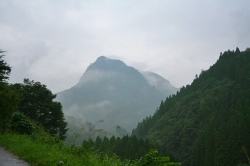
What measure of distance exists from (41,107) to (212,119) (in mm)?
63777

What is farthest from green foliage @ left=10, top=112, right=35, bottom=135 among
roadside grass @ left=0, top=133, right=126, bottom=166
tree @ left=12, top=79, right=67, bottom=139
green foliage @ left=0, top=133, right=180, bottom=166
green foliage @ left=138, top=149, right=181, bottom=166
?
tree @ left=12, top=79, right=67, bottom=139

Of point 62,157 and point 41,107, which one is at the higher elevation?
point 41,107

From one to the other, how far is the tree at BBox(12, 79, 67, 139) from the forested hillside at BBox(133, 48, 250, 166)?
110 feet

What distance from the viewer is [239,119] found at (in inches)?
2785

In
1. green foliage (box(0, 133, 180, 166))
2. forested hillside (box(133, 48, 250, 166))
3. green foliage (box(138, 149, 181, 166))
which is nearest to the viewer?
green foliage (box(138, 149, 181, 166))

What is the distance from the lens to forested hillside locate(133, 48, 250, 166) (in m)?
62.2

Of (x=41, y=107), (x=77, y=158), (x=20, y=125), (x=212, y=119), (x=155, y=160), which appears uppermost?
(x=212, y=119)

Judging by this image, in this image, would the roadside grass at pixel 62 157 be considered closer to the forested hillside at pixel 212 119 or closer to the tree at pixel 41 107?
the tree at pixel 41 107

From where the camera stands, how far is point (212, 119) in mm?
79312

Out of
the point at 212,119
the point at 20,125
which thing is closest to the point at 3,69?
the point at 20,125

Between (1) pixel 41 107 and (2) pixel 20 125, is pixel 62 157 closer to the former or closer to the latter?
(2) pixel 20 125

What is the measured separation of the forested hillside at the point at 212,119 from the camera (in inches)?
2450

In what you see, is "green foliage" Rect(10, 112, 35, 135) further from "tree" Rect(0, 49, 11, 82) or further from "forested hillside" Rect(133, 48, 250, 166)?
"forested hillside" Rect(133, 48, 250, 166)

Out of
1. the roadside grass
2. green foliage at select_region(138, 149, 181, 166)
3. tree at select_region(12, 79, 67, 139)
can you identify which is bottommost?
the roadside grass
